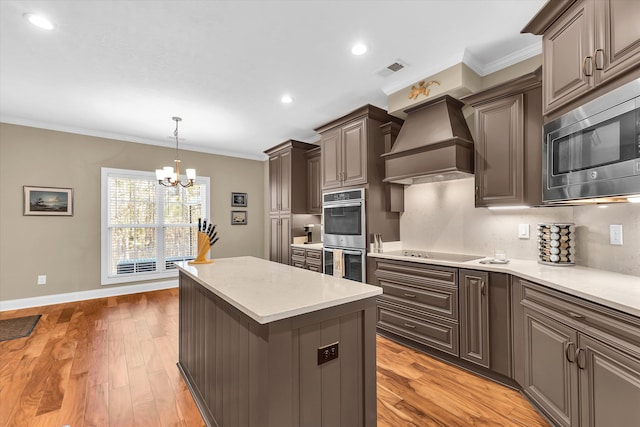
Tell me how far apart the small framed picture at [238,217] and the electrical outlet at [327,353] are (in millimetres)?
5296

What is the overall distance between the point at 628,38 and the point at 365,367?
2.05 metres

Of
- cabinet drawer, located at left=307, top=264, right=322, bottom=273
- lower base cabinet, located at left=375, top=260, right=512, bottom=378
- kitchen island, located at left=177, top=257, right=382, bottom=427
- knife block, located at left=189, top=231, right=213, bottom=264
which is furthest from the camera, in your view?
cabinet drawer, located at left=307, top=264, right=322, bottom=273

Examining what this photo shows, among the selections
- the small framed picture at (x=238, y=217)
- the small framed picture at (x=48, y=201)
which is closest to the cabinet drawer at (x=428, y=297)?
the small framed picture at (x=238, y=217)

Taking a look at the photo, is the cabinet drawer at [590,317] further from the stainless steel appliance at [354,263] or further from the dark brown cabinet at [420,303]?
the stainless steel appliance at [354,263]

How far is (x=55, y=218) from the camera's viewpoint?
4457mm

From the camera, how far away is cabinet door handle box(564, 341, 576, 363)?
1.55 metres

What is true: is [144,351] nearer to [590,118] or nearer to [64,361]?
[64,361]

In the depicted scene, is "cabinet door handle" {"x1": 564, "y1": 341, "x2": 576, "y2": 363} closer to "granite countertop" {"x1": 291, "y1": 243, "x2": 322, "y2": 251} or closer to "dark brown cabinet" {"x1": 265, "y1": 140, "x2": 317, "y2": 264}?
"granite countertop" {"x1": 291, "y1": 243, "x2": 322, "y2": 251}

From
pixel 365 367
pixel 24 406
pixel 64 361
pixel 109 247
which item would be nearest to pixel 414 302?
pixel 365 367

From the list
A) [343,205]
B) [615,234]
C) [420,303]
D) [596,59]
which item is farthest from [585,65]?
[343,205]

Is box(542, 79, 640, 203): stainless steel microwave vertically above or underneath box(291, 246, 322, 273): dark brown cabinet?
above

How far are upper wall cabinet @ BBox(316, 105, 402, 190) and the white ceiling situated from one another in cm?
29

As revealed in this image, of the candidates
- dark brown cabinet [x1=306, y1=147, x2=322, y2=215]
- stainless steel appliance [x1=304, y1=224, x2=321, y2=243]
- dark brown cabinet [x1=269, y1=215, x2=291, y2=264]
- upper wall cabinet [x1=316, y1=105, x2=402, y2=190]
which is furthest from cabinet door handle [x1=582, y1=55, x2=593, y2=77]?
stainless steel appliance [x1=304, y1=224, x2=321, y2=243]

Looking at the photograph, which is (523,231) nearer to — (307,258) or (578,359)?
(578,359)
